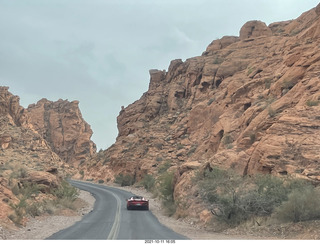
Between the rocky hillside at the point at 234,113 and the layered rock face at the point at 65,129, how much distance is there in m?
34.1

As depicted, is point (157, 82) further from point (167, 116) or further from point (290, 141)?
point (290, 141)

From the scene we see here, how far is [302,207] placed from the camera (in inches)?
454

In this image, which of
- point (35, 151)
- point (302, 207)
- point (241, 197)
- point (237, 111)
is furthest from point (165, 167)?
point (35, 151)

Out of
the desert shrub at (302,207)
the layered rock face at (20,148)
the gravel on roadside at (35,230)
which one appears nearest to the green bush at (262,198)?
the desert shrub at (302,207)

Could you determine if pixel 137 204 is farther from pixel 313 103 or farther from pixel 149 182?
pixel 149 182

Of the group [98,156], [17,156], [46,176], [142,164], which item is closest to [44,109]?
[98,156]

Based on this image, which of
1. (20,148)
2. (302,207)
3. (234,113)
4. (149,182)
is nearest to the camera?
(302,207)

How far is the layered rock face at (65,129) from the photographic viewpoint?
349ft

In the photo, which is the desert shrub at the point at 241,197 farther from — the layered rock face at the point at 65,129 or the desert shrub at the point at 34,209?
the layered rock face at the point at 65,129

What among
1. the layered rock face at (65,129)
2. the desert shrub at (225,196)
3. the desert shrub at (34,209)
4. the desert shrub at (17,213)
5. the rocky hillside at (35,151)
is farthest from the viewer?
the layered rock face at (65,129)

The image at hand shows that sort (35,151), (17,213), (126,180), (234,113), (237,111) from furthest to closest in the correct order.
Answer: (35,151), (126,180), (237,111), (234,113), (17,213)

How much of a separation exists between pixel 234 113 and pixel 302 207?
69.3 feet

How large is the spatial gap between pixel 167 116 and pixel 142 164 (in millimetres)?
13900

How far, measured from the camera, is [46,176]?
86.6ft
